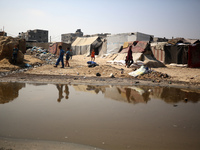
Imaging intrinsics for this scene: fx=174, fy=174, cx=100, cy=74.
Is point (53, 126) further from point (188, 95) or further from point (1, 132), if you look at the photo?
point (188, 95)

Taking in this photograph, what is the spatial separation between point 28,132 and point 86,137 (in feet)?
2.83

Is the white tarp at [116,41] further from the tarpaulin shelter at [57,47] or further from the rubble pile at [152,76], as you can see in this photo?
the rubble pile at [152,76]

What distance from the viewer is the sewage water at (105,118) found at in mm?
2404

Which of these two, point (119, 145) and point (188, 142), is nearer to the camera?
point (119, 145)

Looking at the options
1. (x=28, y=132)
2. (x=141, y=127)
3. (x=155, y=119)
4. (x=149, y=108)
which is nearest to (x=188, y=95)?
(x=149, y=108)

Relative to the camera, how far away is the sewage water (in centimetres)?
240

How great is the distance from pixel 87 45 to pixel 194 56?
587 inches

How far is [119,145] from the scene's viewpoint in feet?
7.38

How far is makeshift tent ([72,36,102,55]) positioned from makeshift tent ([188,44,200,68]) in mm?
12992

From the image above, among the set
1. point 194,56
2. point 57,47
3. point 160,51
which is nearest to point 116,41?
point 160,51

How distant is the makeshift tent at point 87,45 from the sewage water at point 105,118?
755 inches

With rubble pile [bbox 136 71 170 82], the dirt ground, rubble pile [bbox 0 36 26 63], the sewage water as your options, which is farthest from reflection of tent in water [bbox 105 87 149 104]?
rubble pile [bbox 0 36 26 63]

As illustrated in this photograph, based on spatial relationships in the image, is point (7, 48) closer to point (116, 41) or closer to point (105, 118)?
point (105, 118)

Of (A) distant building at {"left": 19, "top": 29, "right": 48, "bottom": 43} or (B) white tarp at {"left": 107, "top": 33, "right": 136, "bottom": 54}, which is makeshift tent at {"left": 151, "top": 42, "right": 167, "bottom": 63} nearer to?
(B) white tarp at {"left": 107, "top": 33, "right": 136, "bottom": 54}
